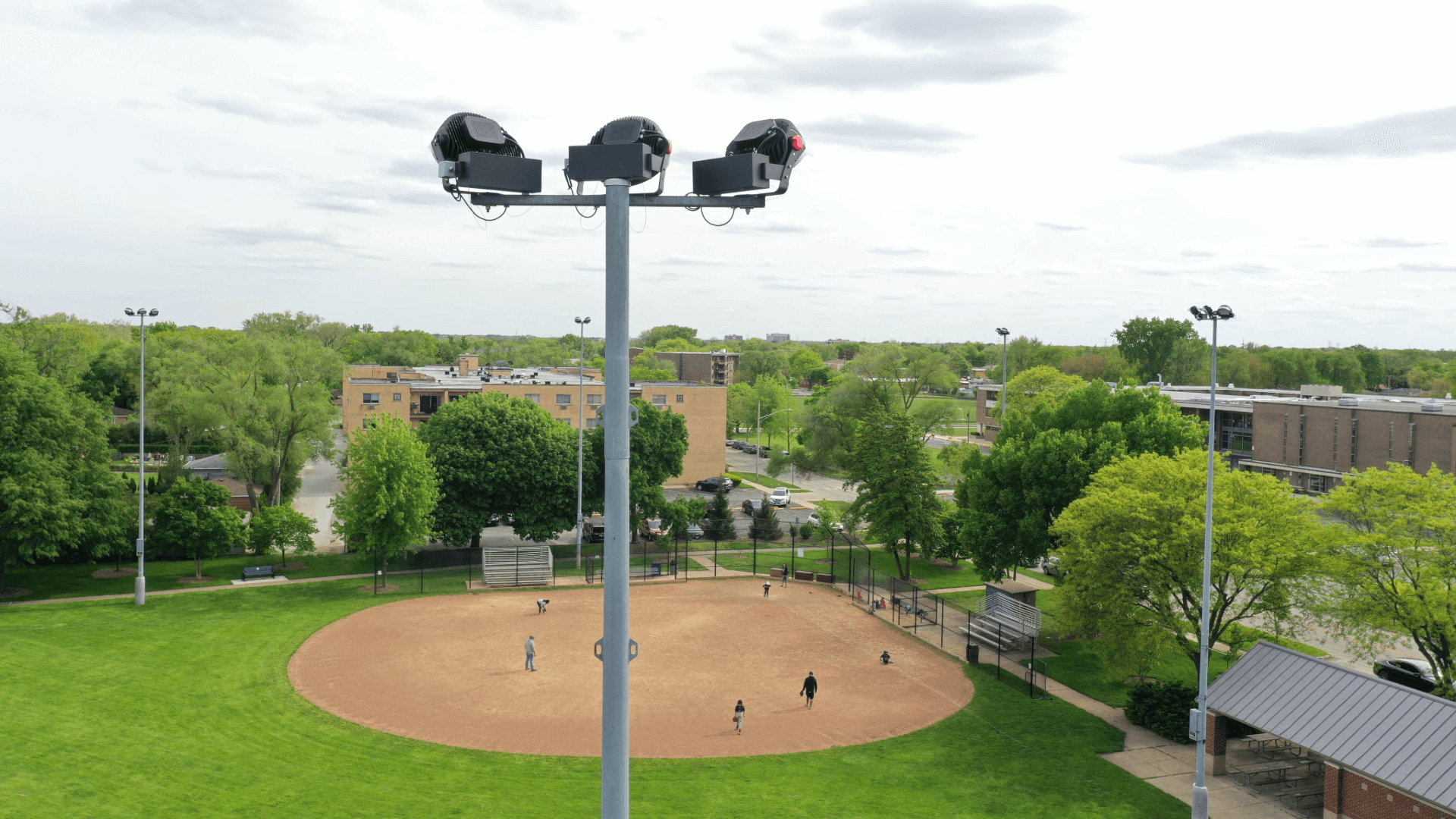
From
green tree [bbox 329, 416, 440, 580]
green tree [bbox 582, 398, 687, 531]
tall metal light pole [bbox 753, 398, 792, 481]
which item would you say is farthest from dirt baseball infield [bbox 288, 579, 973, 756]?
tall metal light pole [bbox 753, 398, 792, 481]

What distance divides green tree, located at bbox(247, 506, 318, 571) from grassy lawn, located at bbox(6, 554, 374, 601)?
1.26 meters

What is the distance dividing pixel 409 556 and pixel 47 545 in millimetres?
17050

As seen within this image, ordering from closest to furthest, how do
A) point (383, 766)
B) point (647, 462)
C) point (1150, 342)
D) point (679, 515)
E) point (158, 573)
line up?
point (383, 766), point (158, 573), point (679, 515), point (647, 462), point (1150, 342)

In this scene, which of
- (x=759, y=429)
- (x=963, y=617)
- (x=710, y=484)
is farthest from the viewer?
(x=759, y=429)

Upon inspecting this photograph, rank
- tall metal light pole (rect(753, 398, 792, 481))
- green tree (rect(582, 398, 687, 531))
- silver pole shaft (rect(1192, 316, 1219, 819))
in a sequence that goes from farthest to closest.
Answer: tall metal light pole (rect(753, 398, 792, 481)) → green tree (rect(582, 398, 687, 531)) → silver pole shaft (rect(1192, 316, 1219, 819))

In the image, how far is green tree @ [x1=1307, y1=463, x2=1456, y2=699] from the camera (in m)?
23.6

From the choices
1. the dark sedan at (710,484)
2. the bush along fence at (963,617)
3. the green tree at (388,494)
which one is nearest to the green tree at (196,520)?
the green tree at (388,494)

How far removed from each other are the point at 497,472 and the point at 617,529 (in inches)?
1653

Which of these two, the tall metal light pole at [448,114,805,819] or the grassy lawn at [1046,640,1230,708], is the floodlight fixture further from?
the grassy lawn at [1046,640,1230,708]

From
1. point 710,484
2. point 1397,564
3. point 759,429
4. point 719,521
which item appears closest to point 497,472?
point 719,521

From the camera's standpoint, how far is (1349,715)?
22859mm

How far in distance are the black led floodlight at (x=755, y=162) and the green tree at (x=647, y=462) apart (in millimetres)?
42433

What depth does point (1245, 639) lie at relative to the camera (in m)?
30.9

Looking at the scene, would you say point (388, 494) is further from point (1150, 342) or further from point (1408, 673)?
point (1150, 342)
